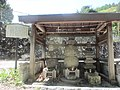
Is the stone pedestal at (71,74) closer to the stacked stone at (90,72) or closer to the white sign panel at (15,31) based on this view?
the stacked stone at (90,72)

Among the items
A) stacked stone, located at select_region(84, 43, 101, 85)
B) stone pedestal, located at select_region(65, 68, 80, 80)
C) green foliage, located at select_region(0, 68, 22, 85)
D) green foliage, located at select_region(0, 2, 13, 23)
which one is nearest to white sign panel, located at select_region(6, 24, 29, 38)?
green foliage, located at select_region(0, 68, 22, 85)

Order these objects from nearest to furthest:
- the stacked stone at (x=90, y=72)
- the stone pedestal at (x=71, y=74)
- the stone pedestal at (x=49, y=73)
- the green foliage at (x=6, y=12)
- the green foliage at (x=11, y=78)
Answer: the green foliage at (x=11, y=78)
the stacked stone at (x=90, y=72)
the stone pedestal at (x=71, y=74)
the stone pedestal at (x=49, y=73)
the green foliage at (x=6, y=12)

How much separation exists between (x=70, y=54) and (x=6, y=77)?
2353 mm

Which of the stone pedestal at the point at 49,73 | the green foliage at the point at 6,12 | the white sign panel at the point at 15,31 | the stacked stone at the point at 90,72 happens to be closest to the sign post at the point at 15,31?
the white sign panel at the point at 15,31

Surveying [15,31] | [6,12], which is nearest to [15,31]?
[15,31]

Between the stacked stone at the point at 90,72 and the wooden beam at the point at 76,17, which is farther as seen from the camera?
the stacked stone at the point at 90,72

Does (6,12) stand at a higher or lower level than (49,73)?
higher

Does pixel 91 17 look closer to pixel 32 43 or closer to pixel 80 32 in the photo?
pixel 32 43

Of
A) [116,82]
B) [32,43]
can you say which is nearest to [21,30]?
[32,43]

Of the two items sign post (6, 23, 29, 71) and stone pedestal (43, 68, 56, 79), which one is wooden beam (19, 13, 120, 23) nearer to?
sign post (6, 23, 29, 71)

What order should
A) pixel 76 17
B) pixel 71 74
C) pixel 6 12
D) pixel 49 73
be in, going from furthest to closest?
pixel 6 12 → pixel 71 74 → pixel 49 73 → pixel 76 17

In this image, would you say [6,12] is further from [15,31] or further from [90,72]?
[90,72]

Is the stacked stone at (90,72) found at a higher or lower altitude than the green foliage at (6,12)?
lower

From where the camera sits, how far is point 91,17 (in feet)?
15.6
